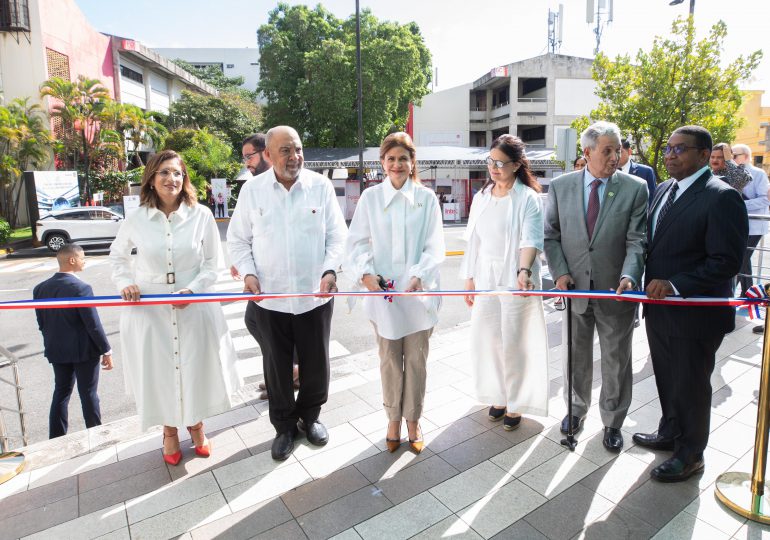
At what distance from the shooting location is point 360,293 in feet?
11.2

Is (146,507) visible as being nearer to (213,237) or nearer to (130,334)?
(130,334)

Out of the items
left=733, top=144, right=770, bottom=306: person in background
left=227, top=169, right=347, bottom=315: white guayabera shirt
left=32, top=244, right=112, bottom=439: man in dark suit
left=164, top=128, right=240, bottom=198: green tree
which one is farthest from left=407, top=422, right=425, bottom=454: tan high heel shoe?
left=164, top=128, right=240, bottom=198: green tree

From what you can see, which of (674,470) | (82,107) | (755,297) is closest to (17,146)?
(82,107)

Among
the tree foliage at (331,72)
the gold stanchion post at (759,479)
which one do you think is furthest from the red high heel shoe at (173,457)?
the tree foliage at (331,72)

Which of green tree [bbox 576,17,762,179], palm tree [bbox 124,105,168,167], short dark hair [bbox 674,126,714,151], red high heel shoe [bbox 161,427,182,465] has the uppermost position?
palm tree [bbox 124,105,168,167]

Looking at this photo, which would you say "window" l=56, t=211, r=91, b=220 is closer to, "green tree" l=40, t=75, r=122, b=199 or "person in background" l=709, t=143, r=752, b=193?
"green tree" l=40, t=75, r=122, b=199

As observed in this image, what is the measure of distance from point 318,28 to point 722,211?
106 ft

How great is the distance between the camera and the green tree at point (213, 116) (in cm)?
3475

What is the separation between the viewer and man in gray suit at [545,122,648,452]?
3.44 meters

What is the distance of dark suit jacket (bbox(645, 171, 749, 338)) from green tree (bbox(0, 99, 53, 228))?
24006mm

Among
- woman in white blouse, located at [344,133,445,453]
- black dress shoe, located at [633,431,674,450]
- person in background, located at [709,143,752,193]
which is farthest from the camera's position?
person in background, located at [709,143,752,193]

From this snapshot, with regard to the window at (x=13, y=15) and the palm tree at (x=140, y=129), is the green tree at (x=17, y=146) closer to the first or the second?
the window at (x=13, y=15)

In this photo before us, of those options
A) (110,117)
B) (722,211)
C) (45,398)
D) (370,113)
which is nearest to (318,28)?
(370,113)

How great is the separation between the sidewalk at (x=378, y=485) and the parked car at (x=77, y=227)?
14.9 meters
